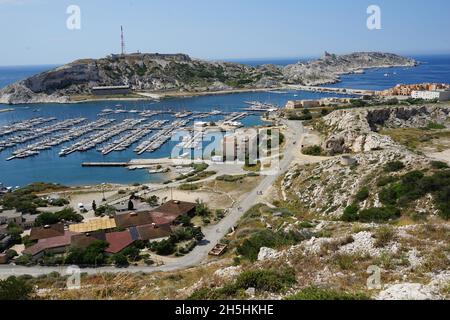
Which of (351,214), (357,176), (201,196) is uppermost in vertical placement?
(357,176)

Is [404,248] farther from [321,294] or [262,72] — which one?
[262,72]

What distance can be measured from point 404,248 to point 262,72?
143 m

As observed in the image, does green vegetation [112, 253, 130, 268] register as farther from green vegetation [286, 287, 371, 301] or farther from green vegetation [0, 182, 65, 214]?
green vegetation [0, 182, 65, 214]

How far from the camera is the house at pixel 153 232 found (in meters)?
26.0

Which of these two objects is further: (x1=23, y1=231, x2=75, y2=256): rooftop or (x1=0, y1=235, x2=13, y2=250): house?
(x1=0, y1=235, x2=13, y2=250): house

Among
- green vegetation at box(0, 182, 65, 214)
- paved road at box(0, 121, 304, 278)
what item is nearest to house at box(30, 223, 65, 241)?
paved road at box(0, 121, 304, 278)

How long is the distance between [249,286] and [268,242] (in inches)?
281

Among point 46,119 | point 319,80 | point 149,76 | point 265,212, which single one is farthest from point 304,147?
point 319,80

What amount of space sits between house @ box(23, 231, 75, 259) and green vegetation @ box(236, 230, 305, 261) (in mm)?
11806

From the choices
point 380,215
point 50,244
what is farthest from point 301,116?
point 50,244

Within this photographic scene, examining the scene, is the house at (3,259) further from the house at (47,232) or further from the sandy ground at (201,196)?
the sandy ground at (201,196)

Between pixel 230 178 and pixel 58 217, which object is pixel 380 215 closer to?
pixel 230 178

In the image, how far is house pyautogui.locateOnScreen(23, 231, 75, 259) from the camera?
23.7 metres

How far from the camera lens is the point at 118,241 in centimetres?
2489
